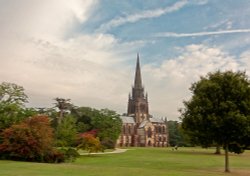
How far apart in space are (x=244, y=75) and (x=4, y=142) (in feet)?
80.7

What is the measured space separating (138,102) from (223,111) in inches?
Result: 5212

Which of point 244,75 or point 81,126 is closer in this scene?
point 244,75

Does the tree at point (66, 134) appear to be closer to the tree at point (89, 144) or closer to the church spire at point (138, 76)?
the tree at point (89, 144)

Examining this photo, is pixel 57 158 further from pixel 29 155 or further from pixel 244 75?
pixel 244 75

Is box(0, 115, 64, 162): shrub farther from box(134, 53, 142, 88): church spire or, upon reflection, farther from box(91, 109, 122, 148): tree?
box(134, 53, 142, 88): church spire

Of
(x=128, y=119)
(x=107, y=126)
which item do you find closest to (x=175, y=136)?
(x=128, y=119)

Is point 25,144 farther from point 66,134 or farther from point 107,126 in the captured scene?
point 107,126

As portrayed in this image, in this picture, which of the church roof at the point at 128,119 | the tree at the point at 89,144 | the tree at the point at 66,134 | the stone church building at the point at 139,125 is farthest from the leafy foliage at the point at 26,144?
the church roof at the point at 128,119

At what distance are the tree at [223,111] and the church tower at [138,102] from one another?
12797 cm

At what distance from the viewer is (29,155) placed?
3781 centimetres

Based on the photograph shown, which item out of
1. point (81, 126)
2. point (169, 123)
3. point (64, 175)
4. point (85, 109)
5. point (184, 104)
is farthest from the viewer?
point (169, 123)

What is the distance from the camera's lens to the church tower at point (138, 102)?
16062 centimetres

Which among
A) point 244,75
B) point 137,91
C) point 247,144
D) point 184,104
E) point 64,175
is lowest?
point 64,175

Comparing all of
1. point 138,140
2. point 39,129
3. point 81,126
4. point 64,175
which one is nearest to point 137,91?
point 138,140
